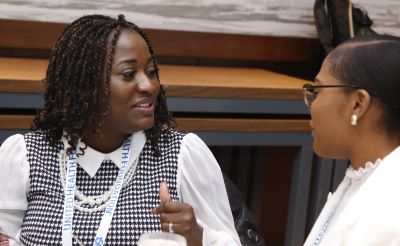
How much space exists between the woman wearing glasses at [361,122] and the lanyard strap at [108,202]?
20.1 inches

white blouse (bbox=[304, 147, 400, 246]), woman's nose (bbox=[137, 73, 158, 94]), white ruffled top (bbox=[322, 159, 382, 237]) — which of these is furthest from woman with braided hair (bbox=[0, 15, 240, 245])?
white blouse (bbox=[304, 147, 400, 246])

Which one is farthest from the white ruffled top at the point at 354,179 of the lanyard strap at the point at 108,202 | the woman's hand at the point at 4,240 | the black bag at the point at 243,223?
the woman's hand at the point at 4,240

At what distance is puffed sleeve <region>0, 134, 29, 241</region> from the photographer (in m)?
1.63

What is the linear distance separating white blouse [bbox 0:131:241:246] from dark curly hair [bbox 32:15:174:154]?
56mm

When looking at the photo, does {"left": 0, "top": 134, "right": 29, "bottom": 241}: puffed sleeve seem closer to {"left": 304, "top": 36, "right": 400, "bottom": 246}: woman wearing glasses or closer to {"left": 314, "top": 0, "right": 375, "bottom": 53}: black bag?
{"left": 304, "top": 36, "right": 400, "bottom": 246}: woman wearing glasses

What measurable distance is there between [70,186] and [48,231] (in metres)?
0.12

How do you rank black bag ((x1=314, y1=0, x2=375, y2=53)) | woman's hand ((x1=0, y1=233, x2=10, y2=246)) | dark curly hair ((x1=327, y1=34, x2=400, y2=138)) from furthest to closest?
black bag ((x1=314, y1=0, x2=375, y2=53)) < woman's hand ((x1=0, y1=233, x2=10, y2=246)) < dark curly hair ((x1=327, y1=34, x2=400, y2=138))

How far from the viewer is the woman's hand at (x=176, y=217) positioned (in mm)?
1328

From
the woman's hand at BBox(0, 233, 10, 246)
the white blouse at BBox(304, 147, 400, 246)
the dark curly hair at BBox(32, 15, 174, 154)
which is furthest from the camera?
the dark curly hair at BBox(32, 15, 174, 154)

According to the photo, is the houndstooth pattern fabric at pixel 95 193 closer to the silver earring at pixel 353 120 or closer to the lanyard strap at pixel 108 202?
the lanyard strap at pixel 108 202

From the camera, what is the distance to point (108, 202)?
61.5 inches

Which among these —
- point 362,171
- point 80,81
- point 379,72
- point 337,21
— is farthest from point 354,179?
point 337,21

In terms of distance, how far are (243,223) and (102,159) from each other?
0.52m

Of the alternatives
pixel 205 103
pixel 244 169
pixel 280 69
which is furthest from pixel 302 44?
pixel 205 103
